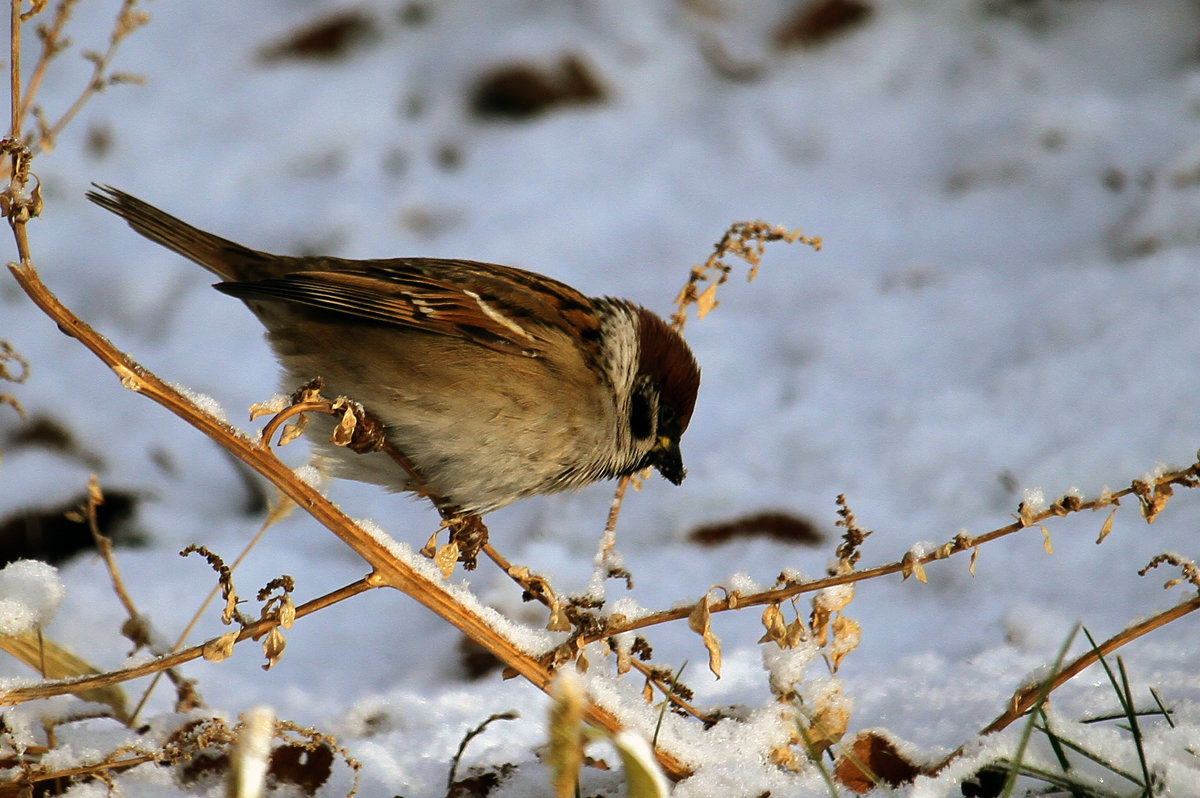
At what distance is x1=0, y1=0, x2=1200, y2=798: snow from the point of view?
250cm

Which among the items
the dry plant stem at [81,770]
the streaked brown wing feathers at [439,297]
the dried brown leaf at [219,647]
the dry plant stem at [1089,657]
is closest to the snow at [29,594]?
the dry plant stem at [81,770]

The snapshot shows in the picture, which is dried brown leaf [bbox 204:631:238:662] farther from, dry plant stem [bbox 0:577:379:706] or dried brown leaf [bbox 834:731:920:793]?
dried brown leaf [bbox 834:731:920:793]

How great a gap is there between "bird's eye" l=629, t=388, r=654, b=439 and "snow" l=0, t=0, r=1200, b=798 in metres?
0.45

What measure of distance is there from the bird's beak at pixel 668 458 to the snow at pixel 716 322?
332mm

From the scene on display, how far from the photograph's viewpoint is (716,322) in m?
4.09

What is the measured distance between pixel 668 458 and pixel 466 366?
675 millimetres

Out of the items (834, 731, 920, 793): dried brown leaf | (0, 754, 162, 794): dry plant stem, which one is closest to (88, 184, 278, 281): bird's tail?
(0, 754, 162, 794): dry plant stem

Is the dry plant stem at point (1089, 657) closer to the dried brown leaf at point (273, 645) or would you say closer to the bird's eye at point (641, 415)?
the dried brown leaf at point (273, 645)

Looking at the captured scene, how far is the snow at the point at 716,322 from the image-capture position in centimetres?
250

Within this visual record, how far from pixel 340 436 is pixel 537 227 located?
8.39ft

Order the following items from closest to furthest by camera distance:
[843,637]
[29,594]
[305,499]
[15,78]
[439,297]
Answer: [15,78] → [305,499] → [843,637] → [29,594] → [439,297]

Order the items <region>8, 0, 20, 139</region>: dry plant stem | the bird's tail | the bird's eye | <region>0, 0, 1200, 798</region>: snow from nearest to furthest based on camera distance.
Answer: <region>8, 0, 20, 139</region>: dry plant stem < <region>0, 0, 1200, 798</region>: snow < the bird's tail < the bird's eye

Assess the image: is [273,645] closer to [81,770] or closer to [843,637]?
[81,770]

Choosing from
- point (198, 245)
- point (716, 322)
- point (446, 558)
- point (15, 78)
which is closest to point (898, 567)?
point (446, 558)
